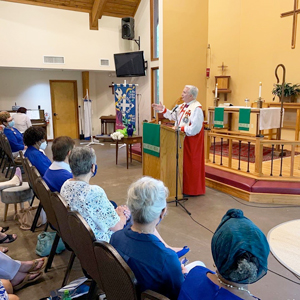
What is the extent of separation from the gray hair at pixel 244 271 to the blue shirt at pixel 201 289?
0.07m

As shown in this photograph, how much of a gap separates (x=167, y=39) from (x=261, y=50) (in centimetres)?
232

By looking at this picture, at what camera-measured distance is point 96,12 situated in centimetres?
844

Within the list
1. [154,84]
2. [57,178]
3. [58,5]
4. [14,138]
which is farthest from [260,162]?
[58,5]

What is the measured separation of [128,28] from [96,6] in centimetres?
106

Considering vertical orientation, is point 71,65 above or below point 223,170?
above

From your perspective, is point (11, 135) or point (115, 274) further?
point (11, 135)

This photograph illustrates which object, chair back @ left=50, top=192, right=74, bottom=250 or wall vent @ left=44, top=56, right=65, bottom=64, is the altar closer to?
chair back @ left=50, top=192, right=74, bottom=250

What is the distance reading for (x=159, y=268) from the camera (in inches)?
48.1

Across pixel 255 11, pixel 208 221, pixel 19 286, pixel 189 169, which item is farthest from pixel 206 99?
pixel 19 286

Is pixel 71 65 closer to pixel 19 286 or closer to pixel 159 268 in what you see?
pixel 19 286

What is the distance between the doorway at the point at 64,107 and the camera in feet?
32.7

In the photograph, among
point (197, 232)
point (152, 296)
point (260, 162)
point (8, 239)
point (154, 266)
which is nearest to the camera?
point (152, 296)

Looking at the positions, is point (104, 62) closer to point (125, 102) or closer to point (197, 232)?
point (125, 102)

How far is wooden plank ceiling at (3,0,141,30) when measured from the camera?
26.7ft
